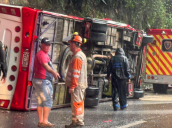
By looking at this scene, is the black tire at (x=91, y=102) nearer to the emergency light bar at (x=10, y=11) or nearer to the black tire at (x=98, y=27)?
the black tire at (x=98, y=27)

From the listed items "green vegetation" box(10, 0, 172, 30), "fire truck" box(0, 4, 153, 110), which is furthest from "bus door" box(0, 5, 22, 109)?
"green vegetation" box(10, 0, 172, 30)

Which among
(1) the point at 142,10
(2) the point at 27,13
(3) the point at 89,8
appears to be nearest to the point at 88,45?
(2) the point at 27,13

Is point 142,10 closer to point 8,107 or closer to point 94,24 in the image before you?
point 94,24

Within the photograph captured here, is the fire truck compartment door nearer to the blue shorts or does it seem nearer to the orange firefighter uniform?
the orange firefighter uniform

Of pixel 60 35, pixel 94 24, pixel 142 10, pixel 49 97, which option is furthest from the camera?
pixel 142 10

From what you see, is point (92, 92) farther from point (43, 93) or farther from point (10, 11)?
point (43, 93)

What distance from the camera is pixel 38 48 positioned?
9070 mm

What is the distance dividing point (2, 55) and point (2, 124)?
1.41 meters

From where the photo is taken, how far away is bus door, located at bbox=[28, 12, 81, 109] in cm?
905

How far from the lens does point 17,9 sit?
8.97 metres

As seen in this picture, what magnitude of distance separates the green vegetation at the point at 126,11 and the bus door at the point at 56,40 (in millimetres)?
5525

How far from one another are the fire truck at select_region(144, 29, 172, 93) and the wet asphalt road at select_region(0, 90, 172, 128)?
539cm

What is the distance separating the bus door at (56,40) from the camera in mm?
9047

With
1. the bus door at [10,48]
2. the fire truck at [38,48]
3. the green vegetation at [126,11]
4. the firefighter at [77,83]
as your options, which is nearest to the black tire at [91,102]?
the fire truck at [38,48]
